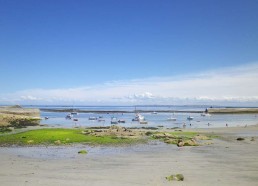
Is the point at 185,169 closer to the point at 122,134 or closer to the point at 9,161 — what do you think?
the point at 9,161

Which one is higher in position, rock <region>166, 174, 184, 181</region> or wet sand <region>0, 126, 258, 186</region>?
rock <region>166, 174, 184, 181</region>

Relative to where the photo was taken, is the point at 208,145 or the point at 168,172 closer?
the point at 168,172

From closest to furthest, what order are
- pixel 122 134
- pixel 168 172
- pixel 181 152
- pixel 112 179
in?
pixel 112 179, pixel 168 172, pixel 181 152, pixel 122 134

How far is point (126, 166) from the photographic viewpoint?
27.1 m

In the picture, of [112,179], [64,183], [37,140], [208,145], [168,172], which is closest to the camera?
[64,183]

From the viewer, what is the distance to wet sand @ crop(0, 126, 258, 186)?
21484 mm

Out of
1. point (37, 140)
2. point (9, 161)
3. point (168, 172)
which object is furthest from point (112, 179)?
point (37, 140)

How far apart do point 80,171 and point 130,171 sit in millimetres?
3880

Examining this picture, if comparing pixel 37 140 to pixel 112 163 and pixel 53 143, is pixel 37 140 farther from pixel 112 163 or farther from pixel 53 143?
pixel 112 163

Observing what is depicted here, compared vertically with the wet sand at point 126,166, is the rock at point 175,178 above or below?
above

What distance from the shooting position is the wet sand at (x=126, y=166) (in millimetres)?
21484

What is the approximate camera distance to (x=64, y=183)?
2062 centimetres

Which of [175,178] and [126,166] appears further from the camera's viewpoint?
[126,166]

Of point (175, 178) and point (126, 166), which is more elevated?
point (175, 178)
